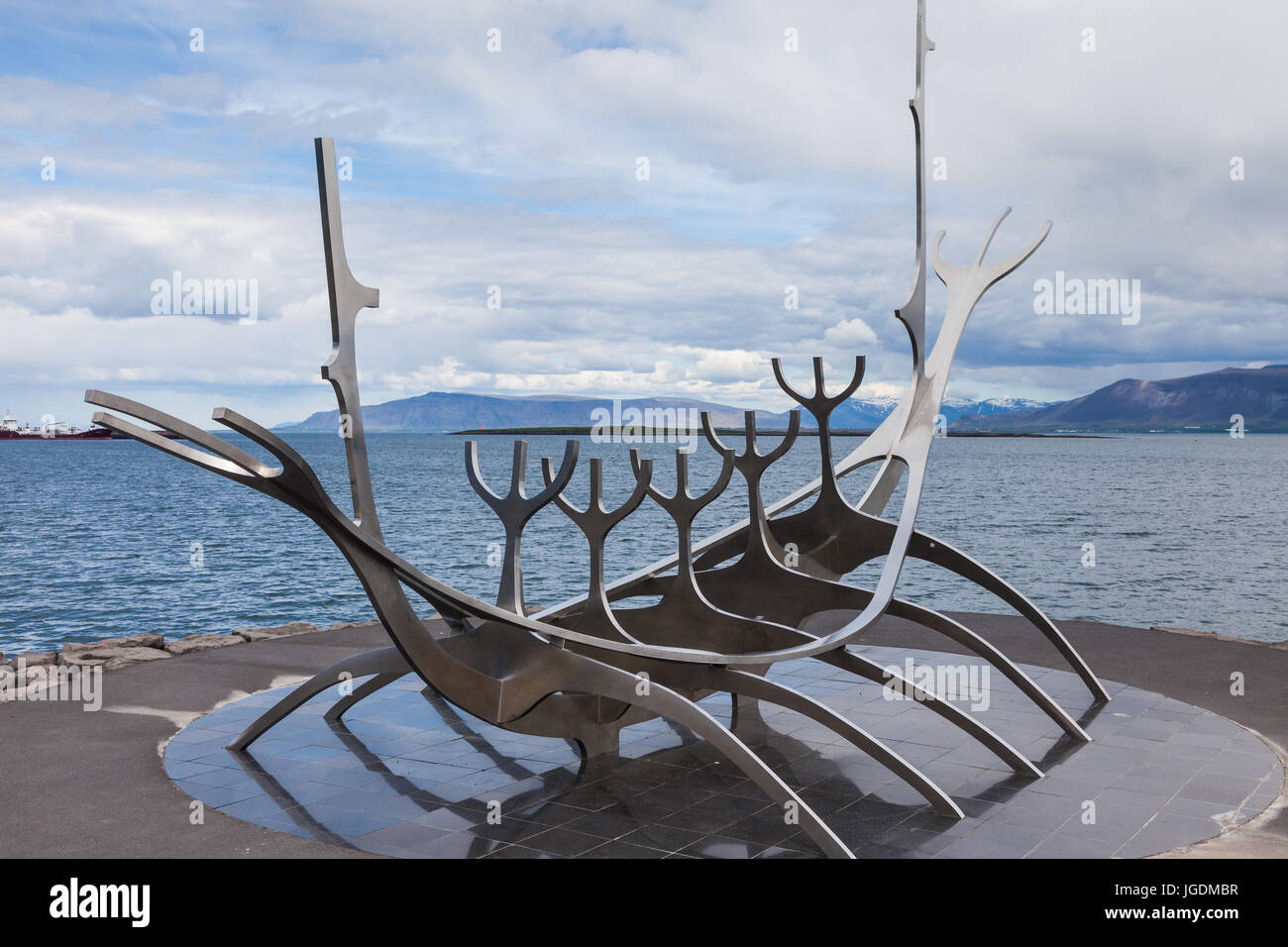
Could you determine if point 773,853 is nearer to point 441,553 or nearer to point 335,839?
point 335,839

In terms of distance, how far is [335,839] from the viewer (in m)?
6.81

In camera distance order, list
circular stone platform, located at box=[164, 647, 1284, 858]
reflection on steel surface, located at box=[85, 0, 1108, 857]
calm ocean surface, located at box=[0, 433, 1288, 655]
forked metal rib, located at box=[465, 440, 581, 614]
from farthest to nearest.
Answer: calm ocean surface, located at box=[0, 433, 1288, 655]
forked metal rib, located at box=[465, 440, 581, 614]
circular stone platform, located at box=[164, 647, 1284, 858]
reflection on steel surface, located at box=[85, 0, 1108, 857]

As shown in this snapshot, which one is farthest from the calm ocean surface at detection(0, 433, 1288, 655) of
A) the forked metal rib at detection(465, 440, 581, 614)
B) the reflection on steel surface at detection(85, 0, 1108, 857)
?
the forked metal rib at detection(465, 440, 581, 614)

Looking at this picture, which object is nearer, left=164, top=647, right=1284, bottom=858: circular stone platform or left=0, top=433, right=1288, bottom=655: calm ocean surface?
left=164, top=647, right=1284, bottom=858: circular stone platform

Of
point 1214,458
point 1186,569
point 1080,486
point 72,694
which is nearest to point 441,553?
point 1186,569

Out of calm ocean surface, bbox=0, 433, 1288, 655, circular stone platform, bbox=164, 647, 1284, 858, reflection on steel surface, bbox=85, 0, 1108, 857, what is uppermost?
reflection on steel surface, bbox=85, 0, 1108, 857

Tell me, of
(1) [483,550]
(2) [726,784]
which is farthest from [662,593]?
(1) [483,550]

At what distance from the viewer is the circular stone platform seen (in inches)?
270

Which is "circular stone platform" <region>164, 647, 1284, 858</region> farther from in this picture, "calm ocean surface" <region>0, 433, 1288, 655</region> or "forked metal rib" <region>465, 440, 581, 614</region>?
"calm ocean surface" <region>0, 433, 1288, 655</region>

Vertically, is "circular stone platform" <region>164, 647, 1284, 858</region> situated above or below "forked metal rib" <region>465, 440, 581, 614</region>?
below

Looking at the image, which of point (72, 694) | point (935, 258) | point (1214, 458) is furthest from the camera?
point (1214, 458)

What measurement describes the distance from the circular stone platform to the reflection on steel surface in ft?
1.06

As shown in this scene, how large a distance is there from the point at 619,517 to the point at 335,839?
2859 mm

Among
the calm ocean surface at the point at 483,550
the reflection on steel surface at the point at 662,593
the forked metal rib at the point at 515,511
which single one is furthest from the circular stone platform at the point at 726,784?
the calm ocean surface at the point at 483,550
